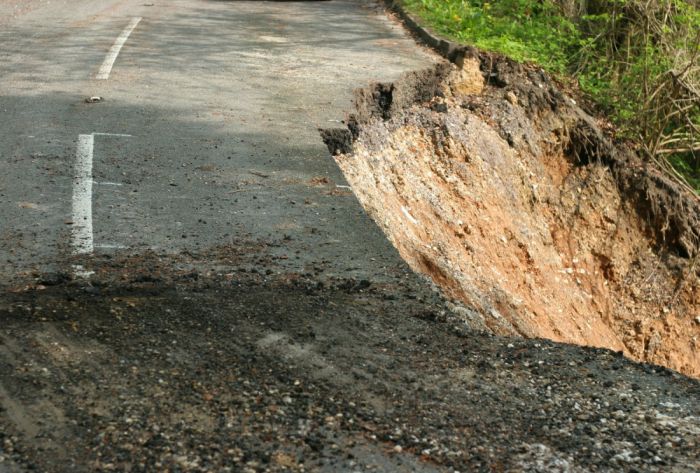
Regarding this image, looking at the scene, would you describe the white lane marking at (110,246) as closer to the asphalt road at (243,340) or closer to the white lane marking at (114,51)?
the asphalt road at (243,340)

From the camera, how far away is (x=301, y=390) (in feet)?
15.1

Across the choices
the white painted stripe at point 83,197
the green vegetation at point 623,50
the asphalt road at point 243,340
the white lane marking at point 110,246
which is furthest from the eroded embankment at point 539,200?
the white lane marking at point 110,246

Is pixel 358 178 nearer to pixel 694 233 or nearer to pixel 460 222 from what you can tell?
pixel 460 222

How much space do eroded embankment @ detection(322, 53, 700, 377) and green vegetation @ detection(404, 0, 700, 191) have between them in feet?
2.67

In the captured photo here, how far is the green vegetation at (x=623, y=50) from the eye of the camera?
13.8 meters

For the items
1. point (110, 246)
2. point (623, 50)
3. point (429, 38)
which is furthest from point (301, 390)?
point (623, 50)

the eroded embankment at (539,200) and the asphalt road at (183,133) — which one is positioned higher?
the asphalt road at (183,133)

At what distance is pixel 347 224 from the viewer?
7.48 metres

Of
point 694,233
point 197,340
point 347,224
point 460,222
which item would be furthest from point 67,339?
point 694,233

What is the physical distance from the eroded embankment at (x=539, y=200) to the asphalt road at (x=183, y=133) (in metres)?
0.85

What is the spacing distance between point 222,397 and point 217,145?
5305mm

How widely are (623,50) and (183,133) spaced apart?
28.7 feet

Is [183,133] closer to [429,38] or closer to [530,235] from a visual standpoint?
[530,235]

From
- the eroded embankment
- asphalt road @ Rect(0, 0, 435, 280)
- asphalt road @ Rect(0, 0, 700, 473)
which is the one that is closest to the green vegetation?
the eroded embankment
